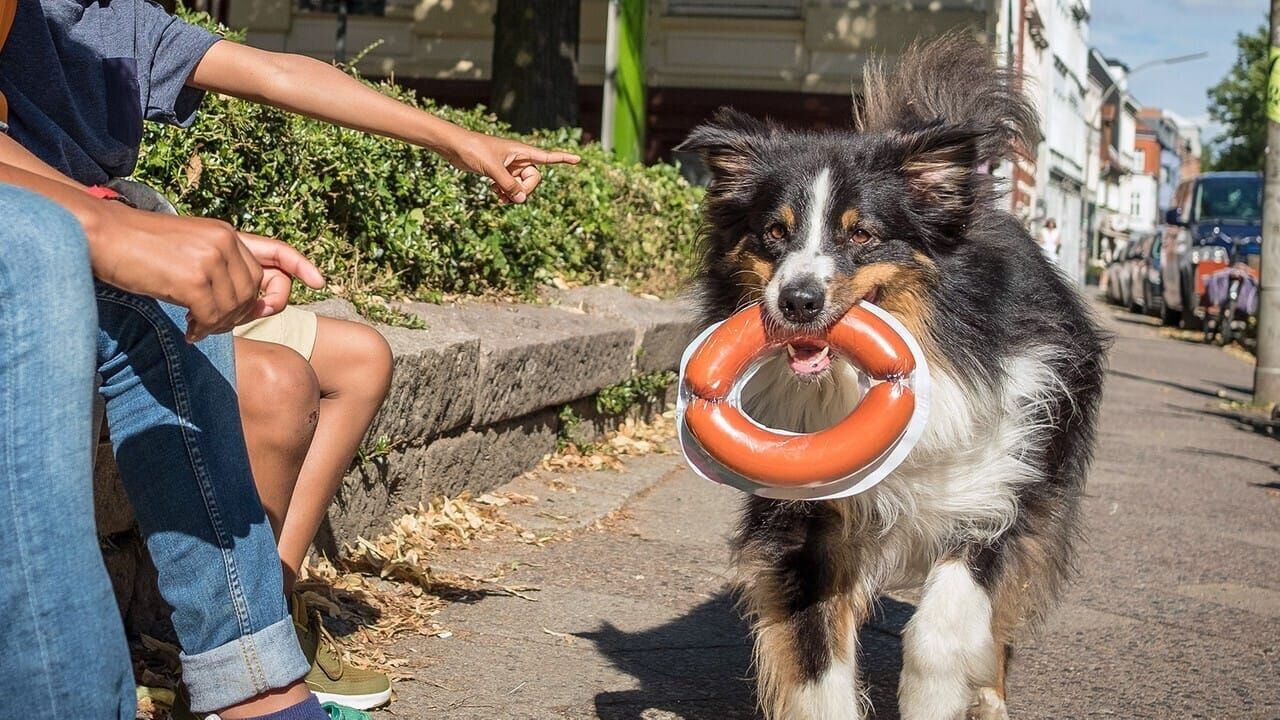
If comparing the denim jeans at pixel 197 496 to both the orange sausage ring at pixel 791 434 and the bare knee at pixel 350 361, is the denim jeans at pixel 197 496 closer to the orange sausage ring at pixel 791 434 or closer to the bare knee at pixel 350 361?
the bare knee at pixel 350 361

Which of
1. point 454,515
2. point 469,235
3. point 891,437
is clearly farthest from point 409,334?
point 891,437

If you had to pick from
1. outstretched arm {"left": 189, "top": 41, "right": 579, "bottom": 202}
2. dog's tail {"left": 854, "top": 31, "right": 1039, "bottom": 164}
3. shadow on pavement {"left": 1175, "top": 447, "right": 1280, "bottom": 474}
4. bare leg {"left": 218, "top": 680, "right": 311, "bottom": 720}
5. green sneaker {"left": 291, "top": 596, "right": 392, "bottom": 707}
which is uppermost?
dog's tail {"left": 854, "top": 31, "right": 1039, "bottom": 164}

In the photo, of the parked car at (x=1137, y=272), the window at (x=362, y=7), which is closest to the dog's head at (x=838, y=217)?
the window at (x=362, y=7)

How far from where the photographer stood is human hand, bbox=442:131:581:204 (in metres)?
3.14

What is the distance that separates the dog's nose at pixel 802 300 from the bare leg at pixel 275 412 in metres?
1.07

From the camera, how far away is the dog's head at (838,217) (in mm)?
3277

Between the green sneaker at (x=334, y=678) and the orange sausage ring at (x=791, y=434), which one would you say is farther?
the green sneaker at (x=334, y=678)

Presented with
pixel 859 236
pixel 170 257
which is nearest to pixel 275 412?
pixel 170 257

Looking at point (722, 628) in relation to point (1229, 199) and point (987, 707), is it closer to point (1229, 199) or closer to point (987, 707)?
point (987, 707)

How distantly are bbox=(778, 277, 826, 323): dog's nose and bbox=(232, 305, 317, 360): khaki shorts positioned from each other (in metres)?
1.07

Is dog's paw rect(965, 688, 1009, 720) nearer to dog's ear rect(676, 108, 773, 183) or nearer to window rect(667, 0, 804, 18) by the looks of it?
dog's ear rect(676, 108, 773, 183)

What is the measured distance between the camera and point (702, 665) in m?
3.95

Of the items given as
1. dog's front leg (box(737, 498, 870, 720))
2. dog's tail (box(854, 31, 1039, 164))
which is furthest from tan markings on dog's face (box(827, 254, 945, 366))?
dog's tail (box(854, 31, 1039, 164))

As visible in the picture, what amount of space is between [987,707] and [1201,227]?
1968 cm
